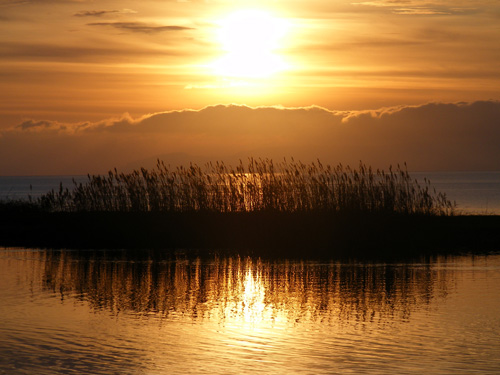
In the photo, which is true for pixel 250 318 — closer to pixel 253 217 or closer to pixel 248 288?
pixel 248 288

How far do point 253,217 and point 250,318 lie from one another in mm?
14438

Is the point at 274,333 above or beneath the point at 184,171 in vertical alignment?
beneath

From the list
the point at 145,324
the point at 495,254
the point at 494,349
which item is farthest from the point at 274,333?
the point at 495,254

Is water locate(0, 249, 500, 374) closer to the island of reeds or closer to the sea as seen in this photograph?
the sea

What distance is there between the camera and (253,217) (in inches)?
1035

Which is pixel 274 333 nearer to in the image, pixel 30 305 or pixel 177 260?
pixel 30 305

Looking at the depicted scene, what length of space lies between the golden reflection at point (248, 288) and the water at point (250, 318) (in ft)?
0.12

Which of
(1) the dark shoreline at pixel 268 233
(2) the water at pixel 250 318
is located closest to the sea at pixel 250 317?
(2) the water at pixel 250 318

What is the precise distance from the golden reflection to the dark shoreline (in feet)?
11.0

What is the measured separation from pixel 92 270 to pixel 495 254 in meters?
11.3

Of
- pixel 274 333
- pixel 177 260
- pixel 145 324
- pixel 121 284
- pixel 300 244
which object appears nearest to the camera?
pixel 274 333

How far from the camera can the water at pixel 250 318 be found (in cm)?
912

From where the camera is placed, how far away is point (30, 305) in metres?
13.0

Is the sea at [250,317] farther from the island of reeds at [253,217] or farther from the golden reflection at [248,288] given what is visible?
the island of reeds at [253,217]
